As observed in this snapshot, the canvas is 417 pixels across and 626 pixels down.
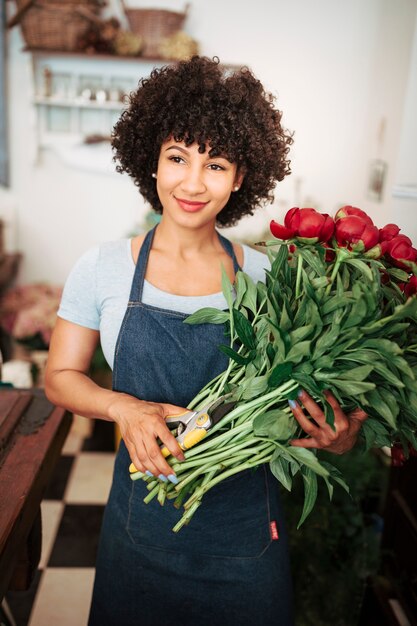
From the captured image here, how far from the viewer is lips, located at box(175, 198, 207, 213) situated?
4.18ft

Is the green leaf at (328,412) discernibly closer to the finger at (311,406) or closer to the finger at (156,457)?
the finger at (311,406)

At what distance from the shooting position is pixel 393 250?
3.20 ft

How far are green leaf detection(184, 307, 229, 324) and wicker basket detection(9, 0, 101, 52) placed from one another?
2901mm

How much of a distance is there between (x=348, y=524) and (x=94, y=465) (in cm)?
152

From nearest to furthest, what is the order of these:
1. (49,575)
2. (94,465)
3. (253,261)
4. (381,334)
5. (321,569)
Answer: (381,334), (253,261), (321,569), (49,575), (94,465)

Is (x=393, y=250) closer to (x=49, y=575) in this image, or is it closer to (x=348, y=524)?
(x=348, y=524)

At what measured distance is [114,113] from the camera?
390 centimetres

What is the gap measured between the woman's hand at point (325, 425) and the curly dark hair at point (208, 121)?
576 millimetres

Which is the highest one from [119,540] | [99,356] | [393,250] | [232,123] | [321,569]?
[232,123]

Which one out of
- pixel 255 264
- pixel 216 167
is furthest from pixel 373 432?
pixel 216 167

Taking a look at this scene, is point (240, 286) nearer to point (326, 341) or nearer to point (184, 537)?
point (326, 341)

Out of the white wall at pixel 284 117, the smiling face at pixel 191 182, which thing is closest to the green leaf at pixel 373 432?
the smiling face at pixel 191 182

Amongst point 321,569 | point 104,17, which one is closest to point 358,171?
point 104,17

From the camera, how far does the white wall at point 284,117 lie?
3836 mm
